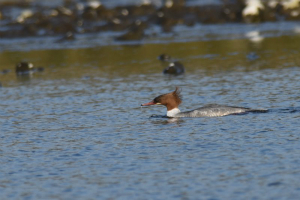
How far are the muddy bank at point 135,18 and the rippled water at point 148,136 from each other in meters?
18.9

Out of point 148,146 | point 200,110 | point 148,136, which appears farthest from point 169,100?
point 148,146

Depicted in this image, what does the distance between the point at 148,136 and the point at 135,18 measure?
42.9m

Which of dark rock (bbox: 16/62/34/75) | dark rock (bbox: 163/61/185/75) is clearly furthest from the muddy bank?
dark rock (bbox: 163/61/185/75)

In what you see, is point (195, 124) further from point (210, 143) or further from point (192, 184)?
→ point (192, 184)

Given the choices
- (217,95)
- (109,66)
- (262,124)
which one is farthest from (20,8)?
(262,124)

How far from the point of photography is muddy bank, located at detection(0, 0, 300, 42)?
171 ft

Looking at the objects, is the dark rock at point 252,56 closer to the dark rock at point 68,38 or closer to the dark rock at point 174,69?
the dark rock at point 174,69

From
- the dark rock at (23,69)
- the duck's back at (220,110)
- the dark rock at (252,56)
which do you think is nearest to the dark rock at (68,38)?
the dark rock at (23,69)

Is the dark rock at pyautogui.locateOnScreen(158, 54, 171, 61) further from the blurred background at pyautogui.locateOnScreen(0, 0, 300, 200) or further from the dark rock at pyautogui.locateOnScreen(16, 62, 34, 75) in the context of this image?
the dark rock at pyautogui.locateOnScreen(16, 62, 34, 75)

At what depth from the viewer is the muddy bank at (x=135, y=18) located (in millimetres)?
51969

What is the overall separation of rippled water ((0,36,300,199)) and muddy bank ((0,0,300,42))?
1892cm

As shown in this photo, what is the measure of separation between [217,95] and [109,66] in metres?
12.5

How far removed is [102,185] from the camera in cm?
1290

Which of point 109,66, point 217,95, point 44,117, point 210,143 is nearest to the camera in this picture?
point 210,143
